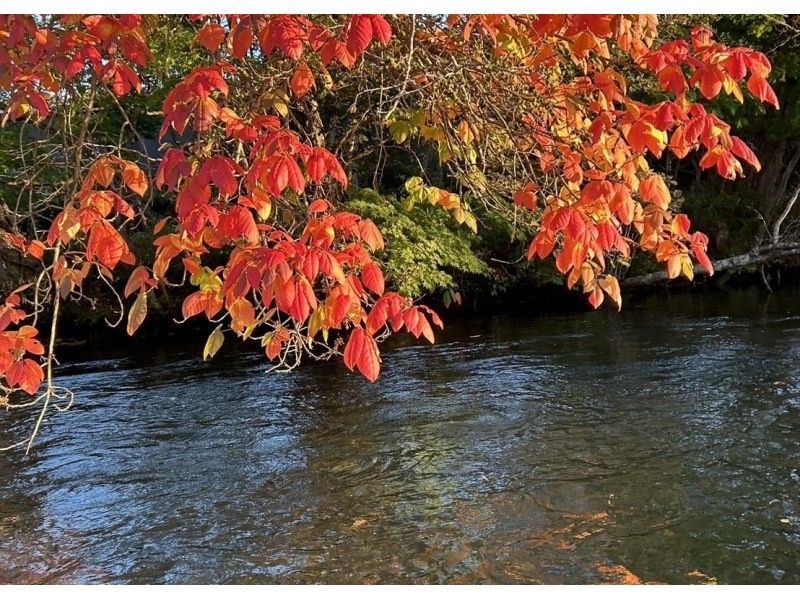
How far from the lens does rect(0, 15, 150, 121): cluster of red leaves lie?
8.57 ft

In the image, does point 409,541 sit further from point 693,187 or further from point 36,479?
point 693,187

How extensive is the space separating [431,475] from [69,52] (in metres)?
4.28

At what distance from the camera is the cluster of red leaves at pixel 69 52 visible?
8.57ft

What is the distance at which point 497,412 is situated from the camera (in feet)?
26.1

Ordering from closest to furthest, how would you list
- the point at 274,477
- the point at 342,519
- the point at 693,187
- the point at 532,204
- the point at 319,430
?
the point at 532,204 < the point at 342,519 < the point at 274,477 < the point at 319,430 < the point at 693,187

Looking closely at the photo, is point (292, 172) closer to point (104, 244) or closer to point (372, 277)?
point (372, 277)

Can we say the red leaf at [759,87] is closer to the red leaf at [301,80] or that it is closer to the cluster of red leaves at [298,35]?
the cluster of red leaves at [298,35]

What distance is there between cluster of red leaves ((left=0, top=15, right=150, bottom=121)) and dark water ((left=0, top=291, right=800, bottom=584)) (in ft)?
9.68

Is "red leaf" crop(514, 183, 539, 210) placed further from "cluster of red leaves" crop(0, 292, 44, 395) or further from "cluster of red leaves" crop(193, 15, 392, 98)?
"cluster of red leaves" crop(0, 292, 44, 395)

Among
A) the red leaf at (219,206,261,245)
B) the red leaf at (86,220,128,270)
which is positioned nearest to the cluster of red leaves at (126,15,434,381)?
the red leaf at (219,206,261,245)

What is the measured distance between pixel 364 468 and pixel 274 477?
0.71 m
